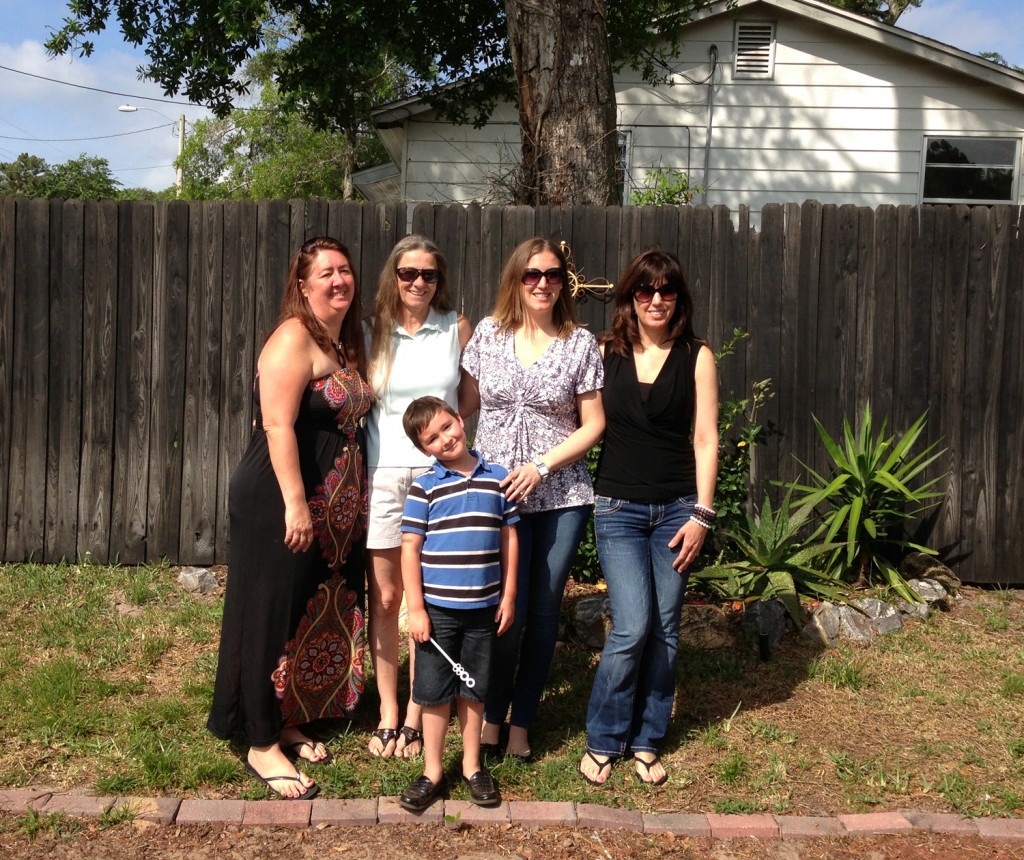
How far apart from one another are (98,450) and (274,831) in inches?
129

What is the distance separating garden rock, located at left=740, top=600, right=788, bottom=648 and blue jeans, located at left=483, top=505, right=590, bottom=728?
161 centimetres

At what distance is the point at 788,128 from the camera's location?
38.9ft

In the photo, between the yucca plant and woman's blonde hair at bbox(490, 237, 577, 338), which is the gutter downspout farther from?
woman's blonde hair at bbox(490, 237, 577, 338)

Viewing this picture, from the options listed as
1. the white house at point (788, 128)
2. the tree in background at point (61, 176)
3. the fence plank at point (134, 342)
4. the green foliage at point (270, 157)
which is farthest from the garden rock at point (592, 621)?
the tree in background at point (61, 176)

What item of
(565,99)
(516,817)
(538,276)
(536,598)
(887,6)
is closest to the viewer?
(516,817)

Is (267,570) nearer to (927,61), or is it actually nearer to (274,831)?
(274,831)

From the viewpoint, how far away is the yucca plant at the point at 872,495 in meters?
5.64

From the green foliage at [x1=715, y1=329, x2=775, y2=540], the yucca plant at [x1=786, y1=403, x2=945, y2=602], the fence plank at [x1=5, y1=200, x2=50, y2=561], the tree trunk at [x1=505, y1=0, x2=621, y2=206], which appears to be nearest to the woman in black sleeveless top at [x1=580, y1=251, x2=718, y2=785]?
the green foliage at [x1=715, y1=329, x2=775, y2=540]

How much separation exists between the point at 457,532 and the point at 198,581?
295 centimetres

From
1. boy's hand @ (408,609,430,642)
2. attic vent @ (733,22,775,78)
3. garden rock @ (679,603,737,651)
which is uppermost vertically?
attic vent @ (733,22,775,78)

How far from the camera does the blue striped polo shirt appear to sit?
349 cm

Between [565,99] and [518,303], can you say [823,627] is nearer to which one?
[518,303]

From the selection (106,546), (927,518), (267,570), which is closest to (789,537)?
(927,518)

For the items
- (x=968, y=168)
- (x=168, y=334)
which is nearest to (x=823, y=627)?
(x=168, y=334)
